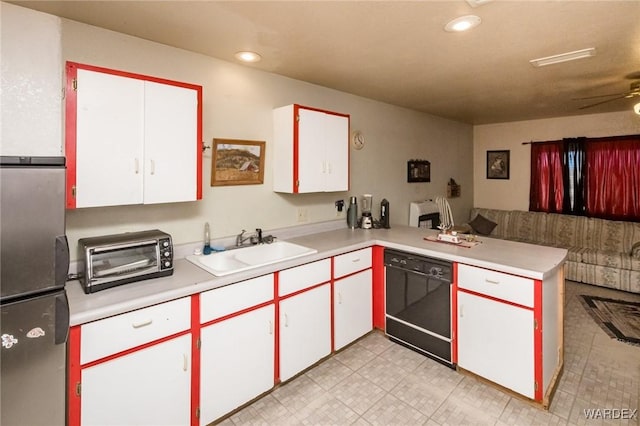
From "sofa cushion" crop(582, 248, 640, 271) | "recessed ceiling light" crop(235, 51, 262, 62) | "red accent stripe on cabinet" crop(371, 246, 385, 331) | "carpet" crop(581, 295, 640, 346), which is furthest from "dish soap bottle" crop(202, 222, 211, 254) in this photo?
"sofa cushion" crop(582, 248, 640, 271)

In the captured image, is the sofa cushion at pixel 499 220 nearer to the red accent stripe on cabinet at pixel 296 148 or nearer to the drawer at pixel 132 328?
the red accent stripe on cabinet at pixel 296 148

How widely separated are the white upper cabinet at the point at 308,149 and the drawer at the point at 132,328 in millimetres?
1338

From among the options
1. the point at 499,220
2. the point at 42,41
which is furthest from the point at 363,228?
the point at 499,220

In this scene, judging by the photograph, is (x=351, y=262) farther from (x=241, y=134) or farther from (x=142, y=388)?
(x=142, y=388)

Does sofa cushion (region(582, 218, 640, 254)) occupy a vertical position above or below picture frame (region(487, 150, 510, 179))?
below

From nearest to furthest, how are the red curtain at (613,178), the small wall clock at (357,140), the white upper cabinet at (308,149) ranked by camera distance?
1. the white upper cabinet at (308,149)
2. the small wall clock at (357,140)
3. the red curtain at (613,178)

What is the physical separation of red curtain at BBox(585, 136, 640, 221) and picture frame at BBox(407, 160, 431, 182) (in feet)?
7.63

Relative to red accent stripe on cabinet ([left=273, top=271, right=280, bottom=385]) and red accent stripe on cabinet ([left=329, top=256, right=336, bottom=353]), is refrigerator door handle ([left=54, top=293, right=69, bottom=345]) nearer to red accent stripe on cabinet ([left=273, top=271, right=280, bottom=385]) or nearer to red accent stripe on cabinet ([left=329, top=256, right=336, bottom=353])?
red accent stripe on cabinet ([left=273, top=271, right=280, bottom=385])

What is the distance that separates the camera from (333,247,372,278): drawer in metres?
2.53

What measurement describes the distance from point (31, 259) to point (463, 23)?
7.78 feet

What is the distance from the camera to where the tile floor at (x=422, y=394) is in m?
1.94

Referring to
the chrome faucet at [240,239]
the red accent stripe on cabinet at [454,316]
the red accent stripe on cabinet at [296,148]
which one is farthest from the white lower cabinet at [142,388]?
the red accent stripe on cabinet at [454,316]

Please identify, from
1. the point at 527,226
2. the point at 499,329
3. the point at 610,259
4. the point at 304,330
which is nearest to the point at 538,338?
the point at 499,329

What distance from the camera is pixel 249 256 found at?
2518 mm
